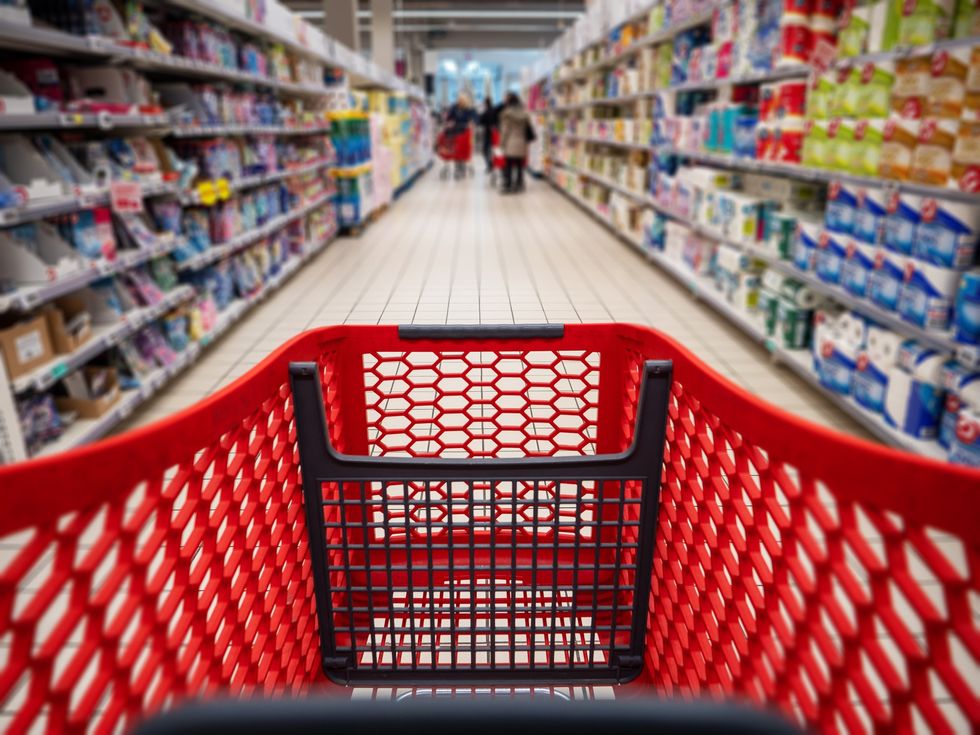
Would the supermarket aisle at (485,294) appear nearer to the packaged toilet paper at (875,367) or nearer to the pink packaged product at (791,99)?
the packaged toilet paper at (875,367)

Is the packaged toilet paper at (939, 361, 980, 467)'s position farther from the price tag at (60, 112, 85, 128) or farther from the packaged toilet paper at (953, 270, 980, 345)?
the price tag at (60, 112, 85, 128)

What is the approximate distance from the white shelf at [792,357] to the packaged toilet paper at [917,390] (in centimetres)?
5

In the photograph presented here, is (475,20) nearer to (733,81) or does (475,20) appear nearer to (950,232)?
(733,81)

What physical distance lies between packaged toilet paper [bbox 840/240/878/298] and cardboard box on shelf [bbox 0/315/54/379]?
347 cm

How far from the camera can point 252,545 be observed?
1105 millimetres

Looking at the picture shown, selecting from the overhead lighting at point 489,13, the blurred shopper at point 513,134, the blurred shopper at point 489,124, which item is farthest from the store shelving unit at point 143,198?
the overhead lighting at point 489,13

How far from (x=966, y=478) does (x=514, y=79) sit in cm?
3328

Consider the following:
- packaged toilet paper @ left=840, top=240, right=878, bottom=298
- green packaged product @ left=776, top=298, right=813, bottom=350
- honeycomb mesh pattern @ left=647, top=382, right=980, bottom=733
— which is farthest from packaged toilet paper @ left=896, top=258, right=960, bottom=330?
honeycomb mesh pattern @ left=647, top=382, right=980, bottom=733

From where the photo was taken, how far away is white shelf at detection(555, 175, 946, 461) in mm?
2903

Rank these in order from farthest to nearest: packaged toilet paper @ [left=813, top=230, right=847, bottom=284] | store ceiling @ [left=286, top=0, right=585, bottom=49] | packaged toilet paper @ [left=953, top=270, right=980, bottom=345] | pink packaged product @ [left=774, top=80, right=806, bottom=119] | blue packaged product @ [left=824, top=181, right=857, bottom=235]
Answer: store ceiling @ [left=286, top=0, right=585, bottom=49]
pink packaged product @ [left=774, top=80, right=806, bottom=119]
packaged toilet paper @ [left=813, top=230, right=847, bottom=284]
blue packaged product @ [left=824, top=181, right=857, bottom=235]
packaged toilet paper @ [left=953, top=270, right=980, bottom=345]

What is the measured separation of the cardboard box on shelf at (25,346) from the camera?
2611 mm

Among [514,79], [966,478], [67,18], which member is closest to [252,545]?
[966,478]

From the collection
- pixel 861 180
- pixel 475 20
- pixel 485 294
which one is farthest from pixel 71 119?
pixel 475 20

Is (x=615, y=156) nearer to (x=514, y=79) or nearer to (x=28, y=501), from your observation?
(x=28, y=501)
